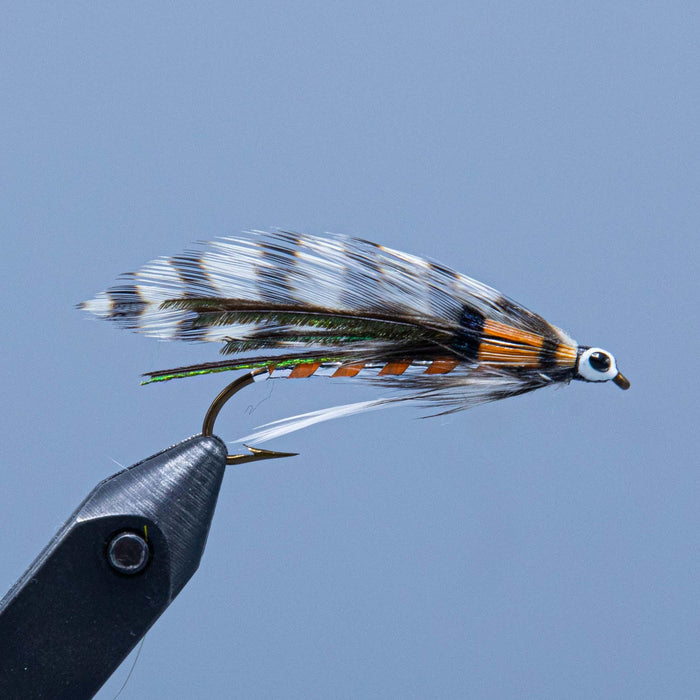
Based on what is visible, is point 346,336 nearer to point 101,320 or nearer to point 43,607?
point 101,320

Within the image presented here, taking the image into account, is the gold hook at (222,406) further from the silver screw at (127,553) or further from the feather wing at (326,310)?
the silver screw at (127,553)

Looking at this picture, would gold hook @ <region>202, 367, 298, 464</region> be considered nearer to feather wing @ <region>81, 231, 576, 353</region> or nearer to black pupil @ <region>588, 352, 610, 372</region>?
feather wing @ <region>81, 231, 576, 353</region>

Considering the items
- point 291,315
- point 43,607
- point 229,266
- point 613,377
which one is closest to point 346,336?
point 291,315

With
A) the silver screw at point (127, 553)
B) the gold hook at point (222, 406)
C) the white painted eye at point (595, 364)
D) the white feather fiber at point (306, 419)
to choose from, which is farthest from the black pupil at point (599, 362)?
the silver screw at point (127, 553)

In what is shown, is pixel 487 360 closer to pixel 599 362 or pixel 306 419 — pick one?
pixel 599 362

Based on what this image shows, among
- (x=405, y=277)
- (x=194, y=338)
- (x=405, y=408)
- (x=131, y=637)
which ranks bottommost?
(x=131, y=637)
